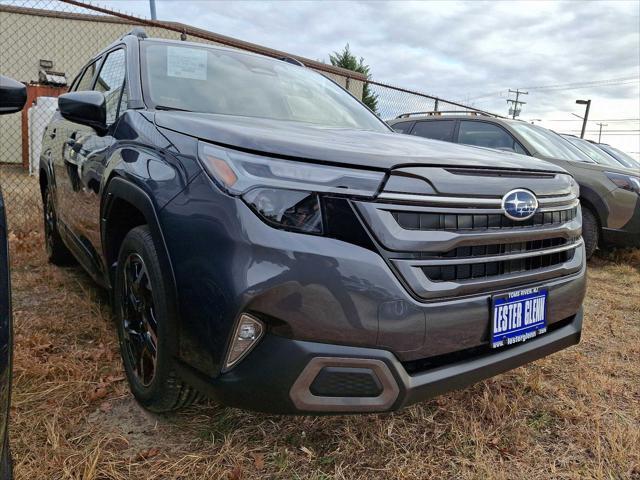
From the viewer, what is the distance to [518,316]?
1.78 meters

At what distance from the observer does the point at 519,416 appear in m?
2.20

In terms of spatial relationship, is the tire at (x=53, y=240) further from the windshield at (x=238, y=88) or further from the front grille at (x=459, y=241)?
the front grille at (x=459, y=241)

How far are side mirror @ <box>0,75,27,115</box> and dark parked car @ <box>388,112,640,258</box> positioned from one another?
5194mm

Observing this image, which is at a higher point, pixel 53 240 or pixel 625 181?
pixel 625 181

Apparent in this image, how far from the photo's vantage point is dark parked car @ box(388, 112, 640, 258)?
518cm

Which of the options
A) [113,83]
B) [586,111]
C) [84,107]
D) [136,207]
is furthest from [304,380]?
[586,111]

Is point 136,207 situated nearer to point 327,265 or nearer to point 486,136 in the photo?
point 327,265

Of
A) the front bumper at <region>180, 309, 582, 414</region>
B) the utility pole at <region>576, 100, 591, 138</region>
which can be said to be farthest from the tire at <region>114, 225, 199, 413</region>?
the utility pole at <region>576, 100, 591, 138</region>

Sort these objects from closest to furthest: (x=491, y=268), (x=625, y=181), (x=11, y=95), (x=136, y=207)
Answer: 1. (x=11, y=95)
2. (x=491, y=268)
3. (x=136, y=207)
4. (x=625, y=181)

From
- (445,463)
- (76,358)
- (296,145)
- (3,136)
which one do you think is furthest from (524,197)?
(3,136)

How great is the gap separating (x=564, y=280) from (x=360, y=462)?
3.52 feet

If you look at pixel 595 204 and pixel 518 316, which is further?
pixel 595 204

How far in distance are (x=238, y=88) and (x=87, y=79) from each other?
175 centimetres

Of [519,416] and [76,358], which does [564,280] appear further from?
[76,358]
